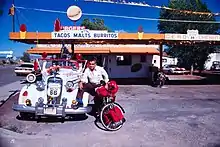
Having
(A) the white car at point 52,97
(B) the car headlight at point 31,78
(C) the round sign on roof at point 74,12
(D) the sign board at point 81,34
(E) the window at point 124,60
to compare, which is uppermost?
(C) the round sign on roof at point 74,12

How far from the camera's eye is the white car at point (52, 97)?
16.3 ft

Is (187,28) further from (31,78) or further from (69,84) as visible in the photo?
(31,78)

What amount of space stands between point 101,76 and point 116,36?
5802 millimetres

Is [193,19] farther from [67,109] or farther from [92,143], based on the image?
[92,143]

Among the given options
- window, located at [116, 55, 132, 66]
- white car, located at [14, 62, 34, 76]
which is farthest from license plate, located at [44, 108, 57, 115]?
white car, located at [14, 62, 34, 76]

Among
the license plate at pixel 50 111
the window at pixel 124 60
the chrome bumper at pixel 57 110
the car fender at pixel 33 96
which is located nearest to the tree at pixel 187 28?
the window at pixel 124 60

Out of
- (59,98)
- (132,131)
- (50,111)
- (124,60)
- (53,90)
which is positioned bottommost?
(132,131)

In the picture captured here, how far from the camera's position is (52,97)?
518 centimetres

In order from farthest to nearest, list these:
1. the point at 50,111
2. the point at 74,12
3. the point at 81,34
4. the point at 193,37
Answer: the point at 193,37, the point at 81,34, the point at 74,12, the point at 50,111

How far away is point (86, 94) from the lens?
5457 millimetres

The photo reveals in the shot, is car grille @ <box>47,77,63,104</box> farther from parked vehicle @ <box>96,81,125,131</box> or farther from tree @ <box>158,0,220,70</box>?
tree @ <box>158,0,220,70</box>

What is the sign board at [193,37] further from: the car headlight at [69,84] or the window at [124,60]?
the car headlight at [69,84]

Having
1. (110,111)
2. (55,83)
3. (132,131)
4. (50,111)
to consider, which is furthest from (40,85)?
(132,131)

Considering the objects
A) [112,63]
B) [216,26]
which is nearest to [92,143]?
[216,26]
